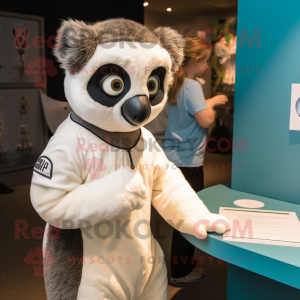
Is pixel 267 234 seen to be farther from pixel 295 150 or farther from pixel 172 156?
pixel 172 156

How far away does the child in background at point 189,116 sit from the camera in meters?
2.07

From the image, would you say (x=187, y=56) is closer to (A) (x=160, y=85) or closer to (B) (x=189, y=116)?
(B) (x=189, y=116)

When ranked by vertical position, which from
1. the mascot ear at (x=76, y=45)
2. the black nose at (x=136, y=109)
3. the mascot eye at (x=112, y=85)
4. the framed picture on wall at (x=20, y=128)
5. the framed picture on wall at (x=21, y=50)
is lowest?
the framed picture on wall at (x=20, y=128)

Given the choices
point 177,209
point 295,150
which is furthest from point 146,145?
point 295,150

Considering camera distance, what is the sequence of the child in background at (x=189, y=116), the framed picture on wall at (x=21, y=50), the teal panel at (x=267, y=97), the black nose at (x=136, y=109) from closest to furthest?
the black nose at (x=136, y=109) → the teal panel at (x=267, y=97) → the child in background at (x=189, y=116) → the framed picture on wall at (x=21, y=50)

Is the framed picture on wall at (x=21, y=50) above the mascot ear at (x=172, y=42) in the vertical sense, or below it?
above

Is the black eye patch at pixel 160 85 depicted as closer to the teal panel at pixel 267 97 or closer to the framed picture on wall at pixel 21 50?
the teal panel at pixel 267 97

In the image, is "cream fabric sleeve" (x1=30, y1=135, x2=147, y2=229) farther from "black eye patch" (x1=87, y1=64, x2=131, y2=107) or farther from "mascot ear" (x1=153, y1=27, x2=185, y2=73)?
"mascot ear" (x1=153, y1=27, x2=185, y2=73)

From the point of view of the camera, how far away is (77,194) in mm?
1016

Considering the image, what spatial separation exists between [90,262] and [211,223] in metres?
0.40

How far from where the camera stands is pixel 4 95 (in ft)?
14.1

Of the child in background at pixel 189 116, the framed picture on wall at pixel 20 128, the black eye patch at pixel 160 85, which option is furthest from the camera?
the framed picture on wall at pixel 20 128

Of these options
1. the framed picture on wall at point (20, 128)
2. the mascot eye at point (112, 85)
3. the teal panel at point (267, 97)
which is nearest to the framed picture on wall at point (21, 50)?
the framed picture on wall at point (20, 128)

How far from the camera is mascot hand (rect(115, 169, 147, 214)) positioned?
101cm
